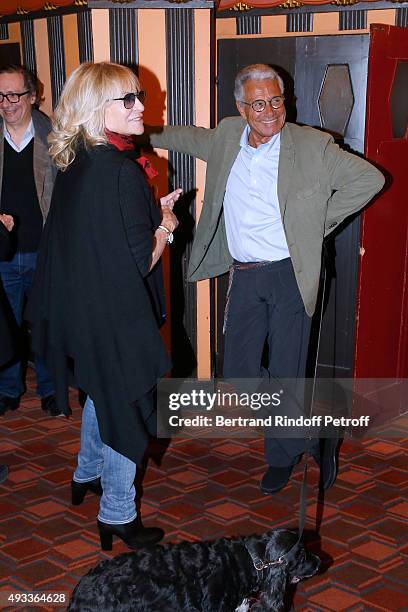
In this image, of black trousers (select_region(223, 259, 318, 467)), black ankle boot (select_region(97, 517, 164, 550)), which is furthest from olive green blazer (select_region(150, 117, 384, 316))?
black ankle boot (select_region(97, 517, 164, 550))

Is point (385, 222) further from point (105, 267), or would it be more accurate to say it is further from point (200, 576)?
point (200, 576)

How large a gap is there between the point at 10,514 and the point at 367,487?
58.9 inches

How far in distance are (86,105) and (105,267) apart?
1.70 feet

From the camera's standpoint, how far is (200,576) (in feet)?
6.89

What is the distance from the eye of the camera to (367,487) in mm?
3268

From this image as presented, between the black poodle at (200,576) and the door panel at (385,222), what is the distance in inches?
66.0

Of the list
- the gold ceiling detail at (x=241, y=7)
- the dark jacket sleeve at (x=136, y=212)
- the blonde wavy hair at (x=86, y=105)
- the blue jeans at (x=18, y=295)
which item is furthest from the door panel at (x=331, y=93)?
the blonde wavy hair at (x=86, y=105)

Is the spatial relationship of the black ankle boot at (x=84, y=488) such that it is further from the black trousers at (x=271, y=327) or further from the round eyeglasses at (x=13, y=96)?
the round eyeglasses at (x=13, y=96)

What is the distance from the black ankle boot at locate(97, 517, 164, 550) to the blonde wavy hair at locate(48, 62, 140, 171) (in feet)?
4.15

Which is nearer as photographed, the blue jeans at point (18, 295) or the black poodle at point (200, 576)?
the black poodle at point (200, 576)

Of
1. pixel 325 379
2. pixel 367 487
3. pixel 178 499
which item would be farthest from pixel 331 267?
pixel 178 499

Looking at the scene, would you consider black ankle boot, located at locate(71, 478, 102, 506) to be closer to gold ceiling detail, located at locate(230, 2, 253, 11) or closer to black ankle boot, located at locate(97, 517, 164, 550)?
black ankle boot, located at locate(97, 517, 164, 550)

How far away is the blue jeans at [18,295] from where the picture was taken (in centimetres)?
382

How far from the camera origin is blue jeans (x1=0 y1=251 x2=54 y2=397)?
382cm
